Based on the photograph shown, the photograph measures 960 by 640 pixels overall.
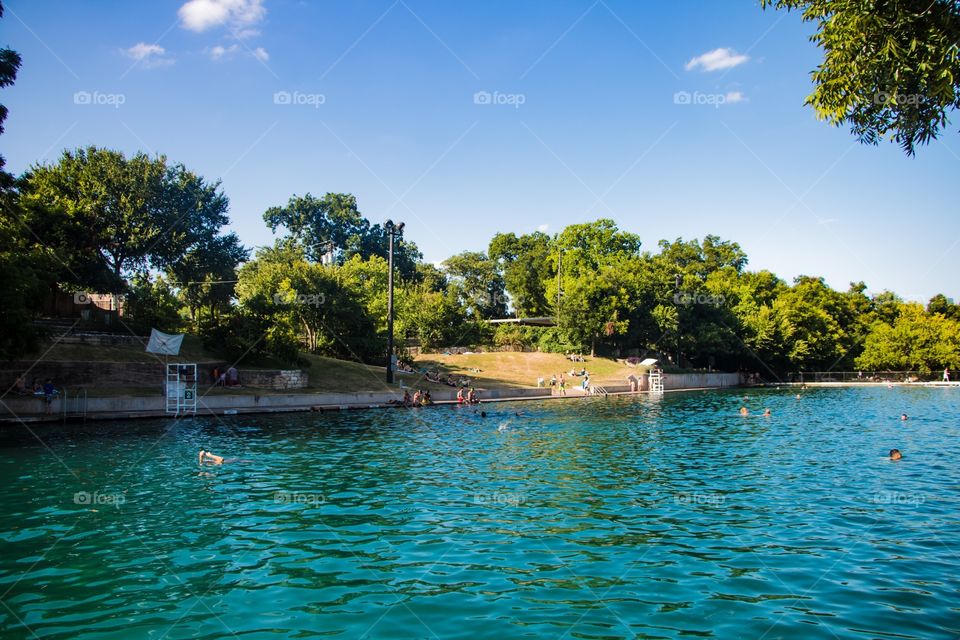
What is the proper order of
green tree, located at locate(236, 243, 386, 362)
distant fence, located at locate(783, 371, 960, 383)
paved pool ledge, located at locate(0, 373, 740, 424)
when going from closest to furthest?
paved pool ledge, located at locate(0, 373, 740, 424) < green tree, located at locate(236, 243, 386, 362) < distant fence, located at locate(783, 371, 960, 383)

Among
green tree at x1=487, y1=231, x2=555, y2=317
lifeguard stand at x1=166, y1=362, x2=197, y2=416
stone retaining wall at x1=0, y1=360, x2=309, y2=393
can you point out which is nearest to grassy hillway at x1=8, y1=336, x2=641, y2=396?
stone retaining wall at x1=0, y1=360, x2=309, y2=393

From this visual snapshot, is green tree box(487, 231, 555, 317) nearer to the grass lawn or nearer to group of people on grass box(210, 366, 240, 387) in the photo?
the grass lawn

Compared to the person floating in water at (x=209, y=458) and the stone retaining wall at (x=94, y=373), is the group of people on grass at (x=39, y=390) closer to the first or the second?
the stone retaining wall at (x=94, y=373)

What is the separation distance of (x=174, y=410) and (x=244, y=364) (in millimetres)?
10056

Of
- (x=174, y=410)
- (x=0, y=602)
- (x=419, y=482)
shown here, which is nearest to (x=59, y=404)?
(x=174, y=410)

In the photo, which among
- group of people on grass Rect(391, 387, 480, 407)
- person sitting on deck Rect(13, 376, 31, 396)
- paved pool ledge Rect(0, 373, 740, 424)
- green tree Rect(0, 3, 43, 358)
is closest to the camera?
green tree Rect(0, 3, 43, 358)

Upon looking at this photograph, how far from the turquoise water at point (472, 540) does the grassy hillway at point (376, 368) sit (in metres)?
12.2

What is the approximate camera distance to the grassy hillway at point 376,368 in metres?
36.1

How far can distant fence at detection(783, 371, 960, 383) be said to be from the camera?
88.9 m

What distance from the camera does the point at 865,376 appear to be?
3595 inches

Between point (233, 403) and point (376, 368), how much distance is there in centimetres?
1737

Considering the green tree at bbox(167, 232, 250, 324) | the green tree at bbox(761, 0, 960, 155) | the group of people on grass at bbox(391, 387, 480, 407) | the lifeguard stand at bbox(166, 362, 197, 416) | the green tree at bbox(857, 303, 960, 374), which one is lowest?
the group of people on grass at bbox(391, 387, 480, 407)

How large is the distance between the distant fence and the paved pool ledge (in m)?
56.6

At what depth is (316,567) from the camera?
10.9 metres
